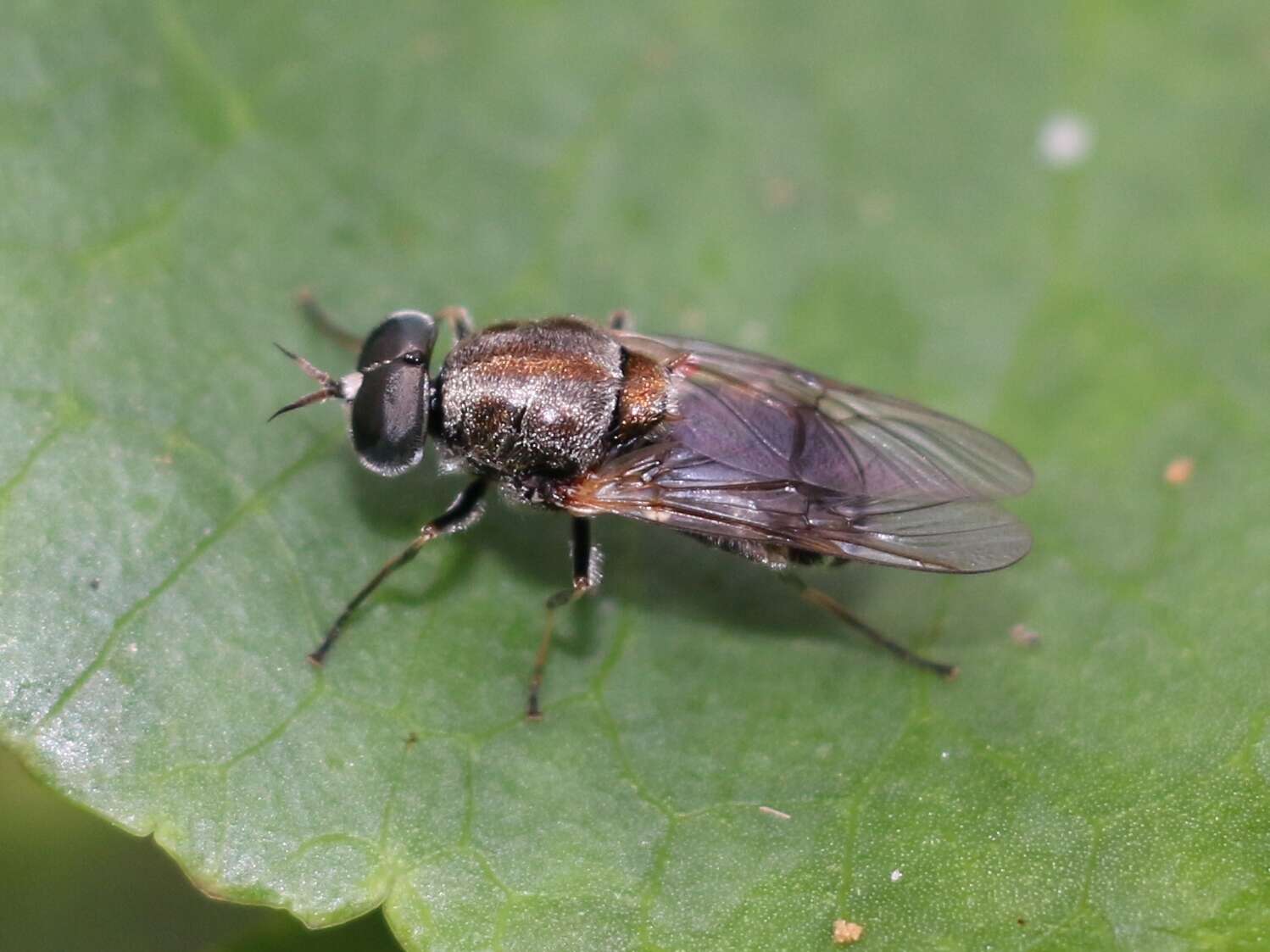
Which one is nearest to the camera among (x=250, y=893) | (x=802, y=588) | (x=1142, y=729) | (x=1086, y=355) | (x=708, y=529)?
(x=250, y=893)

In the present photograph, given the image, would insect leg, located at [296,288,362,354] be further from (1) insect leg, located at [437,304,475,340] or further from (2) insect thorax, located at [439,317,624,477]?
(2) insect thorax, located at [439,317,624,477]

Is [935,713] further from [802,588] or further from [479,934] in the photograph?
[479,934]

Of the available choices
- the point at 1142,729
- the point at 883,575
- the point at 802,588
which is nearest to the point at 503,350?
the point at 802,588

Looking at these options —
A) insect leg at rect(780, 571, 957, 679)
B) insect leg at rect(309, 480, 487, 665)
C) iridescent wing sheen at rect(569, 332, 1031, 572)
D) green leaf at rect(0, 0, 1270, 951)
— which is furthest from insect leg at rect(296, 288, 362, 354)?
insect leg at rect(780, 571, 957, 679)

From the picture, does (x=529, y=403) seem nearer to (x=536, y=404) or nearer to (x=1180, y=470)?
(x=536, y=404)

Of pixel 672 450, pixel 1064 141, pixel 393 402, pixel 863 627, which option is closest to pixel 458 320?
pixel 393 402

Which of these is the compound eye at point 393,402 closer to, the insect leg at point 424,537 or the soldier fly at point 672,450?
the soldier fly at point 672,450
